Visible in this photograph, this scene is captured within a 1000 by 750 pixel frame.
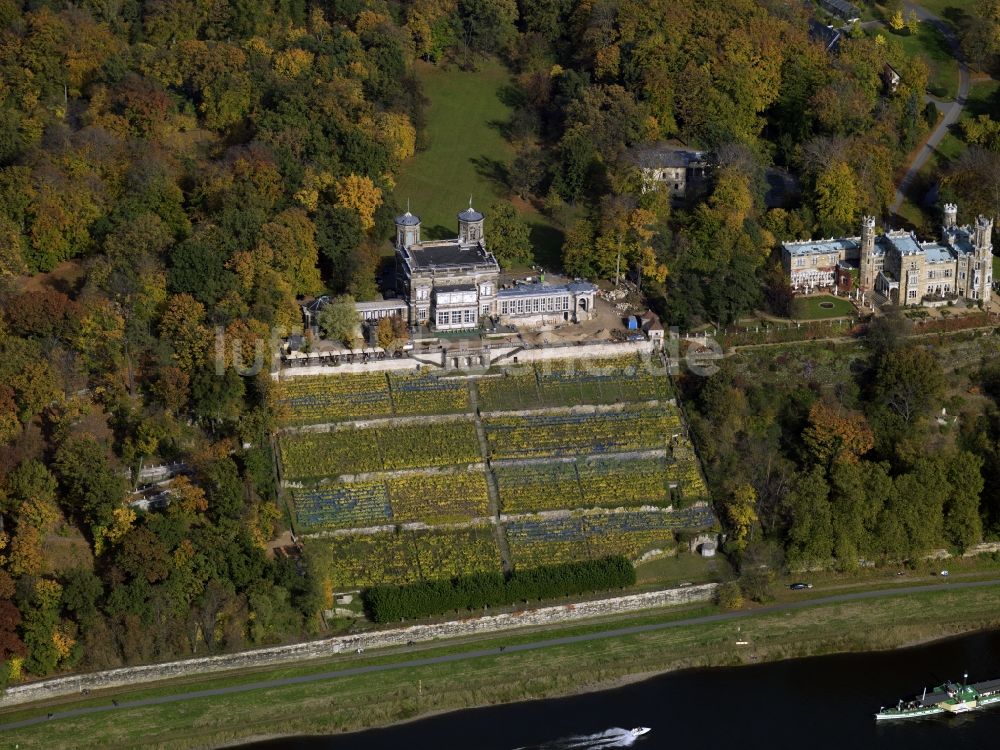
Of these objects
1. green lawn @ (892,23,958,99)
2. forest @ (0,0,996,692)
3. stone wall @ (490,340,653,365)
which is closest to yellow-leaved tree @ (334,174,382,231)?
forest @ (0,0,996,692)

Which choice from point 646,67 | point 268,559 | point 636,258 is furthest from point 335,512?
point 646,67

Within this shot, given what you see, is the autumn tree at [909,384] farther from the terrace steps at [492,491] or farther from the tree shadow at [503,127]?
the tree shadow at [503,127]

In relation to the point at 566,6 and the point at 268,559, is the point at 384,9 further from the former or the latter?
the point at 268,559

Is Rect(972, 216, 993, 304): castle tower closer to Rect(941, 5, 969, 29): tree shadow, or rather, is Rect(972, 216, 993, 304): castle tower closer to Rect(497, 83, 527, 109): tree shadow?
Rect(941, 5, 969, 29): tree shadow

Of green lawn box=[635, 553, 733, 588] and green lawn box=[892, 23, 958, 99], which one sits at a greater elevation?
green lawn box=[892, 23, 958, 99]

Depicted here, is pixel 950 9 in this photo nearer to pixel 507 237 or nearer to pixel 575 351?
pixel 507 237

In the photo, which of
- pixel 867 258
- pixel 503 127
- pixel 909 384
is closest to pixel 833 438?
pixel 909 384
